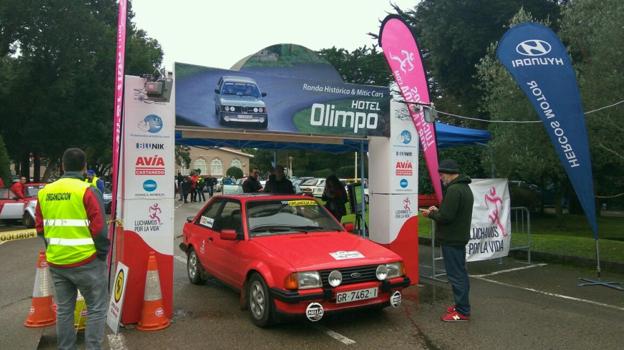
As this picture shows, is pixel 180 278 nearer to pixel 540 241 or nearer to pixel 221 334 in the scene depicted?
pixel 221 334

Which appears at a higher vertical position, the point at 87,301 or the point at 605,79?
the point at 605,79

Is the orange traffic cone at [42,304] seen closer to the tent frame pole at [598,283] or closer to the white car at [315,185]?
the tent frame pole at [598,283]

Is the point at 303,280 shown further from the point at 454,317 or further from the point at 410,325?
the point at 454,317

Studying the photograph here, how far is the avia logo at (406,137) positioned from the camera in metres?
7.81

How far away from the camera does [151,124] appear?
18.8ft

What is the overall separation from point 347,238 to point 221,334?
1.95m

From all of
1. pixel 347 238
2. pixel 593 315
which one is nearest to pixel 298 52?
pixel 347 238

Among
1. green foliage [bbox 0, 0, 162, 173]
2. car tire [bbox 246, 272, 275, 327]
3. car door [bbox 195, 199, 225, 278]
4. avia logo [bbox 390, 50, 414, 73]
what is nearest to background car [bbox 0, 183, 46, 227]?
car door [bbox 195, 199, 225, 278]

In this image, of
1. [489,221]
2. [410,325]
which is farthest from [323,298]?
[489,221]

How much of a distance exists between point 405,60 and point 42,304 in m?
6.19

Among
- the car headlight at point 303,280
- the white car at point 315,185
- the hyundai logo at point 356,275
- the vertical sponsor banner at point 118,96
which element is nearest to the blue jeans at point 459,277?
the hyundai logo at point 356,275

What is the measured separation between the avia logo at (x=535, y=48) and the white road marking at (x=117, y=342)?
6.87 m

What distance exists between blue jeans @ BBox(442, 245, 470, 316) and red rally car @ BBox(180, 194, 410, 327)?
599 mm

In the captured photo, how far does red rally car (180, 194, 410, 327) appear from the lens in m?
5.03
